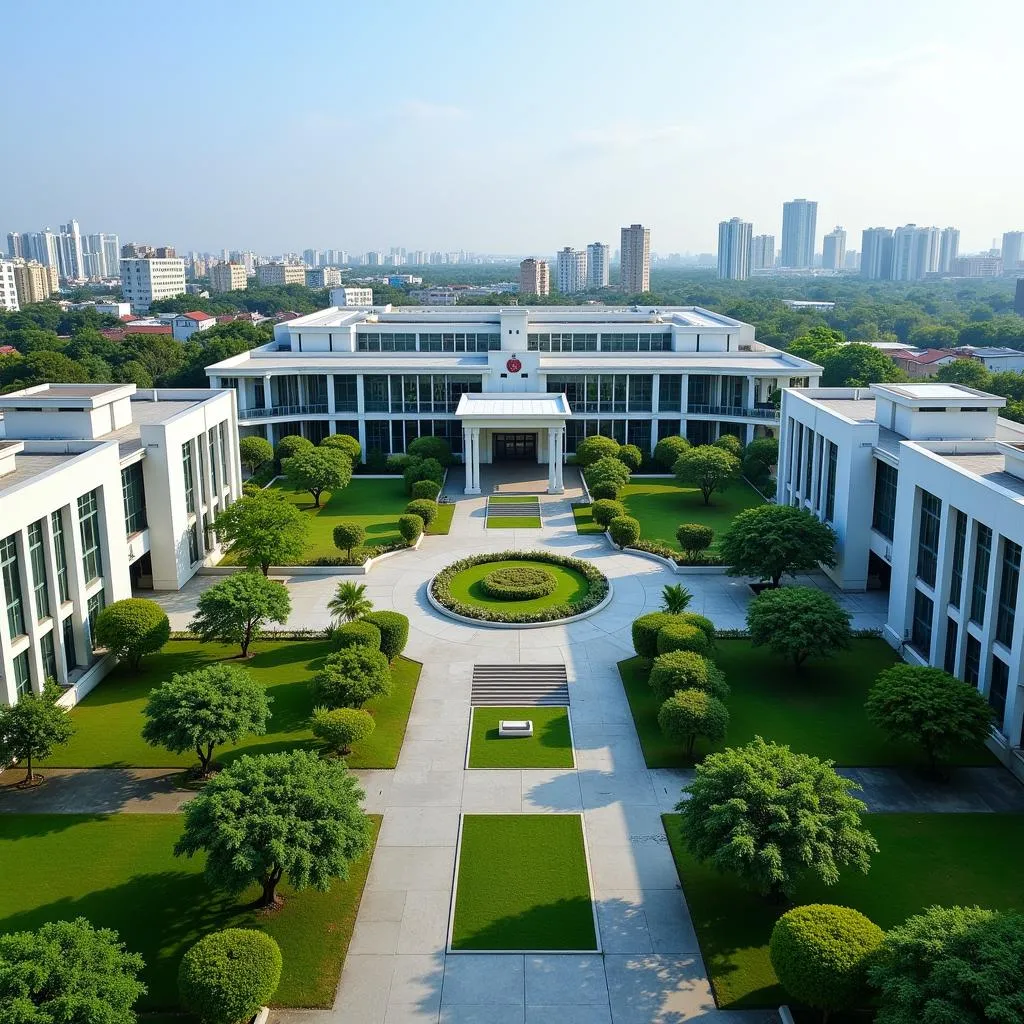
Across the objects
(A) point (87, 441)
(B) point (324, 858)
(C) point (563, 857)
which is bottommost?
(C) point (563, 857)

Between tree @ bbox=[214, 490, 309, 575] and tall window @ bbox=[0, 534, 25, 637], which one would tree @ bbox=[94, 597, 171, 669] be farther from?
tree @ bbox=[214, 490, 309, 575]

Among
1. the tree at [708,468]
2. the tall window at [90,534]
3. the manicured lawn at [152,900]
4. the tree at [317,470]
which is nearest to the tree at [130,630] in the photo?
the tall window at [90,534]

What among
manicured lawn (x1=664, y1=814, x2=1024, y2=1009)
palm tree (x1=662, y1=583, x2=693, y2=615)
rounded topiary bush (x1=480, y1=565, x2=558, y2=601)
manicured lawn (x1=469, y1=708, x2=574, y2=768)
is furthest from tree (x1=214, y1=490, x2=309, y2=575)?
manicured lawn (x1=664, y1=814, x2=1024, y2=1009)

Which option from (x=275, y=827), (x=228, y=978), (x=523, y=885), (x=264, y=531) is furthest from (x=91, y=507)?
(x=523, y=885)

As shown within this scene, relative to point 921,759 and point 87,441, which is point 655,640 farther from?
point 87,441

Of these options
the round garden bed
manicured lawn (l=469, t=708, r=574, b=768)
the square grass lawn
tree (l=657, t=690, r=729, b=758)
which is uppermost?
tree (l=657, t=690, r=729, b=758)

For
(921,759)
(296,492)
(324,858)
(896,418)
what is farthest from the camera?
(296,492)

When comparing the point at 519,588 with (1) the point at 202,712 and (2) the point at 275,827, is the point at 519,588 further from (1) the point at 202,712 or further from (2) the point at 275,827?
(2) the point at 275,827

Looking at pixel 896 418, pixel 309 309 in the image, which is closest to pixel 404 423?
pixel 896 418
